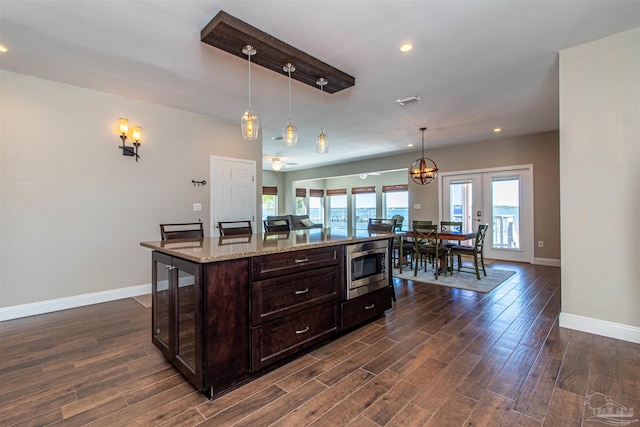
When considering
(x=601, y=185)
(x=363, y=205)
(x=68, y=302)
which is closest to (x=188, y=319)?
(x=68, y=302)

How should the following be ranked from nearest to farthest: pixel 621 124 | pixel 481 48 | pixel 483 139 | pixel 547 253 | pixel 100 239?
pixel 621 124
pixel 481 48
pixel 100 239
pixel 547 253
pixel 483 139

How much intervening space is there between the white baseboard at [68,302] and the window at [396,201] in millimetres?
8268

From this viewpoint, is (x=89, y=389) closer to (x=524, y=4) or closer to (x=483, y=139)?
(x=524, y=4)

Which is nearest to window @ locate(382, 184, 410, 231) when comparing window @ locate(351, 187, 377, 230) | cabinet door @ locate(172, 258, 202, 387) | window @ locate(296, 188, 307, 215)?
window @ locate(351, 187, 377, 230)

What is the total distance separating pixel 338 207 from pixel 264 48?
9619mm

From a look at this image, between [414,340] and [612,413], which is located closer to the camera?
[612,413]

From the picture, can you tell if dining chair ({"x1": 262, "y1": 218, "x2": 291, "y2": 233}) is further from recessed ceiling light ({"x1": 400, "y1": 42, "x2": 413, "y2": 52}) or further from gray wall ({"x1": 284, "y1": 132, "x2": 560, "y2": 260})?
gray wall ({"x1": 284, "y1": 132, "x2": 560, "y2": 260})

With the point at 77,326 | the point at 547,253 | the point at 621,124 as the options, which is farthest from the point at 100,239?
the point at 547,253

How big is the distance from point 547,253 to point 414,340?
5.15 m

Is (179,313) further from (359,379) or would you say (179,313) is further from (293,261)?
(359,379)

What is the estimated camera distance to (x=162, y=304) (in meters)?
2.18

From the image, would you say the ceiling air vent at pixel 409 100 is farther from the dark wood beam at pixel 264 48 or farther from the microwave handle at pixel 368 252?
the microwave handle at pixel 368 252

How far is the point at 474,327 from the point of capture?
2793 millimetres

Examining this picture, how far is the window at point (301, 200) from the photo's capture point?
1173 cm
